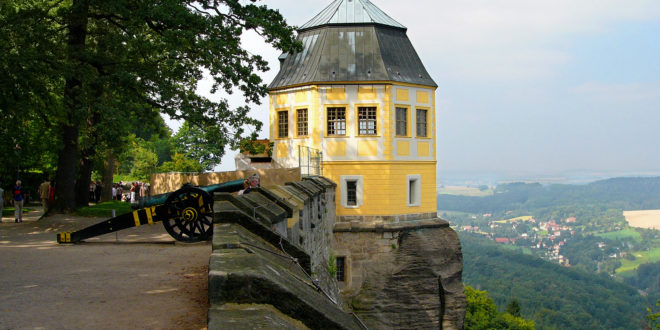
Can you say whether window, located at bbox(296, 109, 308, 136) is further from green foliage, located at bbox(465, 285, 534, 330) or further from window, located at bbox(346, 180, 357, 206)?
green foliage, located at bbox(465, 285, 534, 330)

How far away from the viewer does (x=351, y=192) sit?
31.3 m

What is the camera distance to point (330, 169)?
31.1m

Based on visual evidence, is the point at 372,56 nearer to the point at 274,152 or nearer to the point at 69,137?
the point at 274,152

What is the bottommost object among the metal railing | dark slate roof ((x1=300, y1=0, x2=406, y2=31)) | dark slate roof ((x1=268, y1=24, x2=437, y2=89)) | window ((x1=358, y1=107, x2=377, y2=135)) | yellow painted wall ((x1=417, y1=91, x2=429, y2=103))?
the metal railing

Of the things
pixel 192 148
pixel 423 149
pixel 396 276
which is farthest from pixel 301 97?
pixel 192 148

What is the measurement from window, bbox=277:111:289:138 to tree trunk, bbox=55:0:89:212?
36.8 feet

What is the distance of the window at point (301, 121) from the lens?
105 feet

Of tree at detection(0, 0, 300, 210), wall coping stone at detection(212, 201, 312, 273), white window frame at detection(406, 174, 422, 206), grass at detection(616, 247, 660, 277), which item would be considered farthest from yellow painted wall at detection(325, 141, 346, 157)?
grass at detection(616, 247, 660, 277)

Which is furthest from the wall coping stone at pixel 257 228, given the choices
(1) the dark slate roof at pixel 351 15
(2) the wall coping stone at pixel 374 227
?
(1) the dark slate roof at pixel 351 15

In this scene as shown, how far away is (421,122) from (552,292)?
88.2 meters

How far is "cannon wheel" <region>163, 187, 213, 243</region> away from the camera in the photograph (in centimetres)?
1284

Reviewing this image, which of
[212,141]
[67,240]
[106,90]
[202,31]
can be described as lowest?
[67,240]

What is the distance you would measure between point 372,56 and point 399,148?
4356mm

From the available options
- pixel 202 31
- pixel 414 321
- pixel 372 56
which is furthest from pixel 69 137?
pixel 414 321
